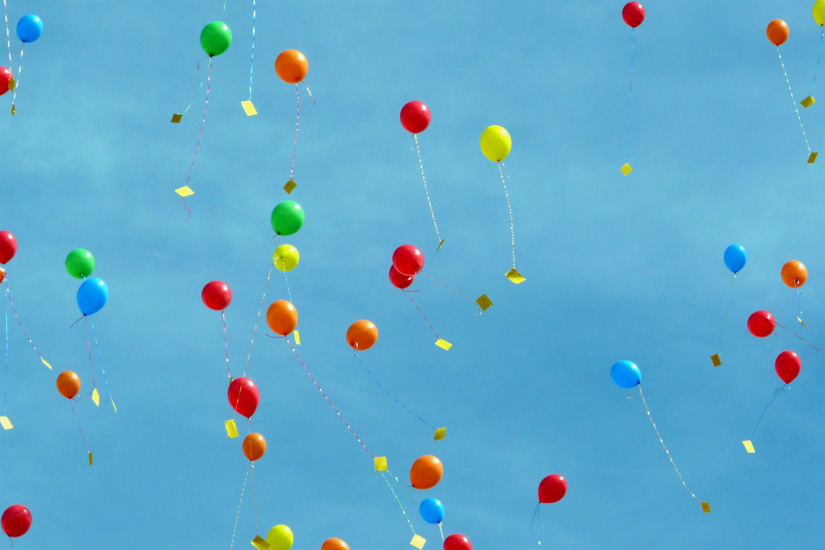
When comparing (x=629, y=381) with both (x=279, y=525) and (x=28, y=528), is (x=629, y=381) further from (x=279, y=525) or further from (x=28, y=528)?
(x=28, y=528)

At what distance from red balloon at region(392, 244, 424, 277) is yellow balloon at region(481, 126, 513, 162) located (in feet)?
5.78

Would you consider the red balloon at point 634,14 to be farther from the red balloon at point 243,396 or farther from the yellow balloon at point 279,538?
the yellow balloon at point 279,538

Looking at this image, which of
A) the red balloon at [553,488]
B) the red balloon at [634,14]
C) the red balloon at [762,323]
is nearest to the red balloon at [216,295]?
the red balloon at [553,488]

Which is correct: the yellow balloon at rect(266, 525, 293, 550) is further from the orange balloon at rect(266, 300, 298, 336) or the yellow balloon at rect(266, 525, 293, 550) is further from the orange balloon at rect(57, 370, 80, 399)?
the orange balloon at rect(57, 370, 80, 399)

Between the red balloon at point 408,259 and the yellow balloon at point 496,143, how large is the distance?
176 cm

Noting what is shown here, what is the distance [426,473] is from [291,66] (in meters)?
6.05

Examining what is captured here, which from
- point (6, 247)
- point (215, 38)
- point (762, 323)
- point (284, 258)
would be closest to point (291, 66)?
point (215, 38)

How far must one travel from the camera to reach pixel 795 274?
71.3ft

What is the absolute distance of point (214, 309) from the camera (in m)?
19.1

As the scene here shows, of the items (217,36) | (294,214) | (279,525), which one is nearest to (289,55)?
(217,36)

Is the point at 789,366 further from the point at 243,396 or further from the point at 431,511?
the point at 243,396

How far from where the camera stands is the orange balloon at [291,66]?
1891cm

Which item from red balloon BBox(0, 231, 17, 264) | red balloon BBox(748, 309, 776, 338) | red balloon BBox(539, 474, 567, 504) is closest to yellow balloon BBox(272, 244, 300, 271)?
red balloon BBox(0, 231, 17, 264)

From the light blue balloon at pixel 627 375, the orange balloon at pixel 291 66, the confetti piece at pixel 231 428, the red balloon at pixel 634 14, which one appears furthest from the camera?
the red balloon at pixel 634 14
